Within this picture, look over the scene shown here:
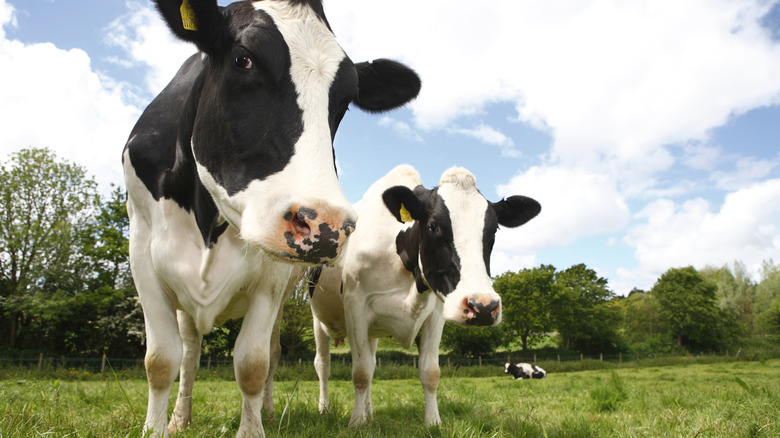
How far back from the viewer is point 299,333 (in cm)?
3381

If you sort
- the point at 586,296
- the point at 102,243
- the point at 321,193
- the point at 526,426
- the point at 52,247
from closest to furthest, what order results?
the point at 321,193 → the point at 526,426 → the point at 52,247 → the point at 102,243 → the point at 586,296

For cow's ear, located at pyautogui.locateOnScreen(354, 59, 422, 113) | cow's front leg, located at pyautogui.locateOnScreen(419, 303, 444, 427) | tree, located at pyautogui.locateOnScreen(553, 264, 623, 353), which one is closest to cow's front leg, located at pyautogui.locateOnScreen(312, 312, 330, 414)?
cow's front leg, located at pyautogui.locateOnScreen(419, 303, 444, 427)

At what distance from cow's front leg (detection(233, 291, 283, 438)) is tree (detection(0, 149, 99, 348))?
32880 mm

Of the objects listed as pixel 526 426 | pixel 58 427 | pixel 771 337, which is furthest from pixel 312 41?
pixel 771 337

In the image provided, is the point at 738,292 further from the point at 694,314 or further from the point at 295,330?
the point at 295,330

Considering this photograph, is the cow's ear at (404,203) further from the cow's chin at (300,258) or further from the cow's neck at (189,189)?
the cow's chin at (300,258)

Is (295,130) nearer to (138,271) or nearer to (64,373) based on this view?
(138,271)

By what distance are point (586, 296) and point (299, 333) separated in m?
32.9

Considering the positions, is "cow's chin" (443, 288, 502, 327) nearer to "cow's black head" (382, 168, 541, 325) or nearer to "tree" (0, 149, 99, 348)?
"cow's black head" (382, 168, 541, 325)

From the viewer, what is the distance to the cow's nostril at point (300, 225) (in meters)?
1.73

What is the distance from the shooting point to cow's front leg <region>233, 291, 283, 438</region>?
2912 mm

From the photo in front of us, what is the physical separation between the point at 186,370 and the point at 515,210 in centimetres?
364

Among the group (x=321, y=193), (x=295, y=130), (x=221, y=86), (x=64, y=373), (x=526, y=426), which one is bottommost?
(x=64, y=373)

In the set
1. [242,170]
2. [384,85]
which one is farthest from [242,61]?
[384,85]
